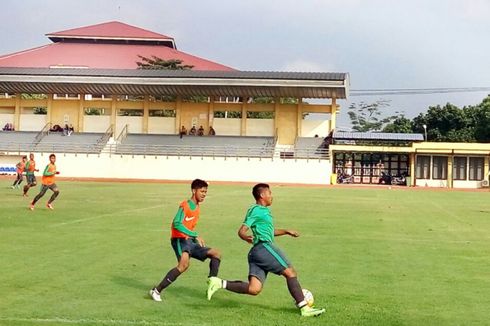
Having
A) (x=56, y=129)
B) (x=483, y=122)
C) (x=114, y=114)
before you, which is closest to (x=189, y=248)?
(x=114, y=114)

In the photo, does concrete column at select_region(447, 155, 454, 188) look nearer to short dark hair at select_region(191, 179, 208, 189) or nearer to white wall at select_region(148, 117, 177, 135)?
white wall at select_region(148, 117, 177, 135)

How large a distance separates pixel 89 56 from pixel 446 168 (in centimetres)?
5748

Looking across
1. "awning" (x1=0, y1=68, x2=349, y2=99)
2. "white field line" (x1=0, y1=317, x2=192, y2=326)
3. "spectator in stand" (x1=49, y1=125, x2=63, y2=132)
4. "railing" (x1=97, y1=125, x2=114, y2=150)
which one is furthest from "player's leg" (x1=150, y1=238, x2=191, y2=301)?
"spectator in stand" (x1=49, y1=125, x2=63, y2=132)

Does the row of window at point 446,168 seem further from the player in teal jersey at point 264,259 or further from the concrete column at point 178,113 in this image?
the player in teal jersey at point 264,259

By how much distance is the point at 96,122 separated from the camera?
63.0 meters

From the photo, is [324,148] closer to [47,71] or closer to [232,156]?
[232,156]

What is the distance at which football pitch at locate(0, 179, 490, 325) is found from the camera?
23.3 ft

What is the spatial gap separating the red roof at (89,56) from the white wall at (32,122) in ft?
94.9

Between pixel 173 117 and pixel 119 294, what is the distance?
55.7m

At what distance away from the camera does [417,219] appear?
20.2 meters

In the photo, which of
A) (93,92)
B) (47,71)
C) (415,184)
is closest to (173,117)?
(93,92)

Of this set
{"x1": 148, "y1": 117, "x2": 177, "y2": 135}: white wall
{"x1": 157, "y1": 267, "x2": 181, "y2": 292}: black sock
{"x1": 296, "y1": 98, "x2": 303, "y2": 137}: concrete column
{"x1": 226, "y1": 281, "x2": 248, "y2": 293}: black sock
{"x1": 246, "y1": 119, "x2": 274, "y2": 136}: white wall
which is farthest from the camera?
{"x1": 148, "y1": 117, "x2": 177, "y2": 135}: white wall

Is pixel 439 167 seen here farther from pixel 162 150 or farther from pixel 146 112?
pixel 146 112

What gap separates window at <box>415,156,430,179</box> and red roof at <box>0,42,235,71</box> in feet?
151
